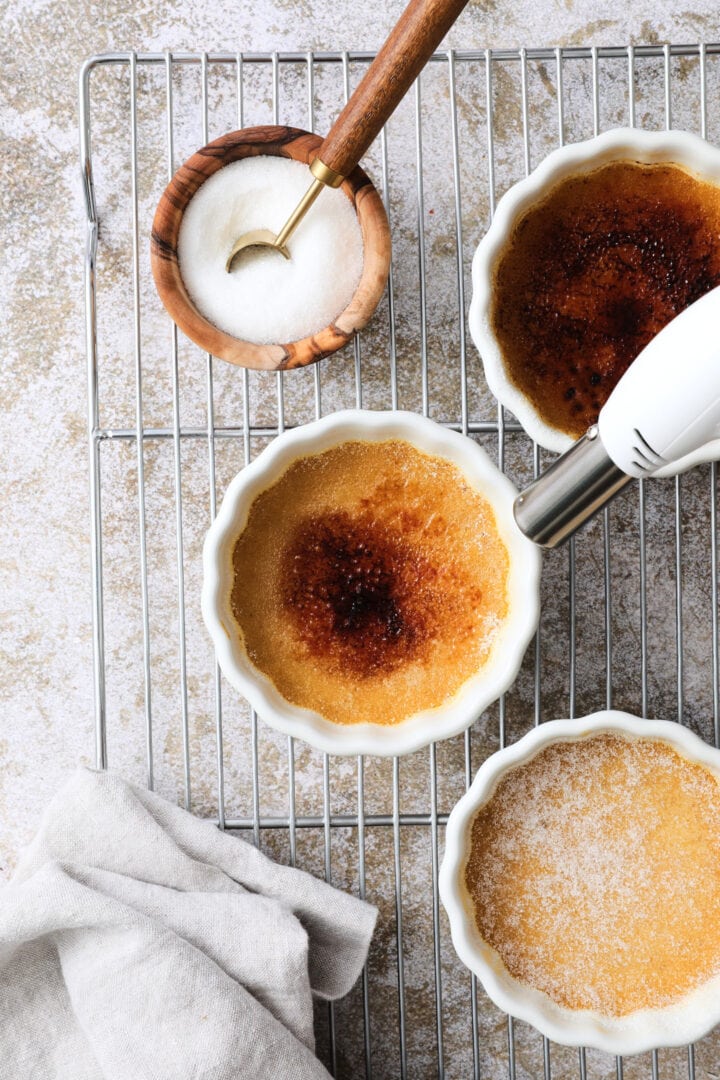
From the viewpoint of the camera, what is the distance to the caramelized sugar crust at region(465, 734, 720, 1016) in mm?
959

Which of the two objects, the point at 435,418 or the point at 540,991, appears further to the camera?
the point at 435,418

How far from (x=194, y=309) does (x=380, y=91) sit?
0.25 meters

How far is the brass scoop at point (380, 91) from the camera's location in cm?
76

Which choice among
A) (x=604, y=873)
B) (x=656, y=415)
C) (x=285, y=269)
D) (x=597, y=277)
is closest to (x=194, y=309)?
(x=285, y=269)

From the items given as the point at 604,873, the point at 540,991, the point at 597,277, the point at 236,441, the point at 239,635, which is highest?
the point at 597,277

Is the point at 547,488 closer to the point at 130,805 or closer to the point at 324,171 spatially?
the point at 324,171

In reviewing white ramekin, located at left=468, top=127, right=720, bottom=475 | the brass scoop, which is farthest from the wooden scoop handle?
white ramekin, located at left=468, top=127, right=720, bottom=475

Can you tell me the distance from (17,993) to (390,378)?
71 centimetres

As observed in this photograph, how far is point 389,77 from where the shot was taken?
2.62 ft

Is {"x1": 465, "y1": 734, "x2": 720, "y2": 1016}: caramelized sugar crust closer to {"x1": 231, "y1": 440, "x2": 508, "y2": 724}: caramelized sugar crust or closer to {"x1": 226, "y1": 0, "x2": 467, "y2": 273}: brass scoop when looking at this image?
{"x1": 231, "y1": 440, "x2": 508, "y2": 724}: caramelized sugar crust

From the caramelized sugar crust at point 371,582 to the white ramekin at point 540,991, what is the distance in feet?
0.30

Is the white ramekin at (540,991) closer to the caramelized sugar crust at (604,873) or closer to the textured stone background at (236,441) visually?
the caramelized sugar crust at (604,873)

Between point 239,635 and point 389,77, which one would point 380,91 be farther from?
point 239,635

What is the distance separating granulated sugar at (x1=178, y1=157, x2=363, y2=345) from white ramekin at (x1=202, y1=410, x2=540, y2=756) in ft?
0.36
